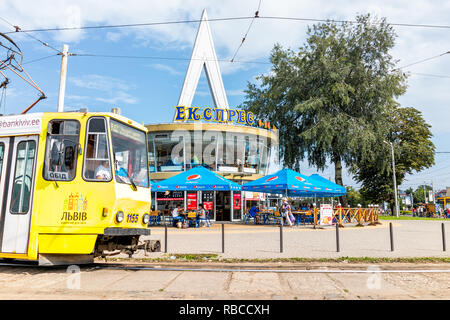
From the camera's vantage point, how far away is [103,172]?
709cm

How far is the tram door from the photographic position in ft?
23.3

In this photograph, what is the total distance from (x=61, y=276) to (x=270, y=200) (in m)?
27.6

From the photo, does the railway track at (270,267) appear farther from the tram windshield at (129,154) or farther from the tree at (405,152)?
the tree at (405,152)

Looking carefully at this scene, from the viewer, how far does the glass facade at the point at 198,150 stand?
96.7 ft

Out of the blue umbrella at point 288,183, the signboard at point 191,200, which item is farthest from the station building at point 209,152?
the blue umbrella at point 288,183

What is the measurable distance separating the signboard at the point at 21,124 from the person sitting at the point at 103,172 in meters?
1.55

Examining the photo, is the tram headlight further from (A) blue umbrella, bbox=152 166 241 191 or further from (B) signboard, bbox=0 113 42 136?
(A) blue umbrella, bbox=152 166 241 191

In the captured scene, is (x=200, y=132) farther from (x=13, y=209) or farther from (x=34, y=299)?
(x=34, y=299)

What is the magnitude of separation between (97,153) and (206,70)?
35.7 meters

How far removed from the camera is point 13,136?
771 cm

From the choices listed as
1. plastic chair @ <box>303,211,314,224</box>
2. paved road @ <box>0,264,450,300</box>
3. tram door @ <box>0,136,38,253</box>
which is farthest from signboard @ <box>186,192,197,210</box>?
tram door @ <box>0,136,38,253</box>

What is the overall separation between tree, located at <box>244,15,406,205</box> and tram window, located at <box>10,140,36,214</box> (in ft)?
78.2

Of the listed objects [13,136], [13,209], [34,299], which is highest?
[13,136]
